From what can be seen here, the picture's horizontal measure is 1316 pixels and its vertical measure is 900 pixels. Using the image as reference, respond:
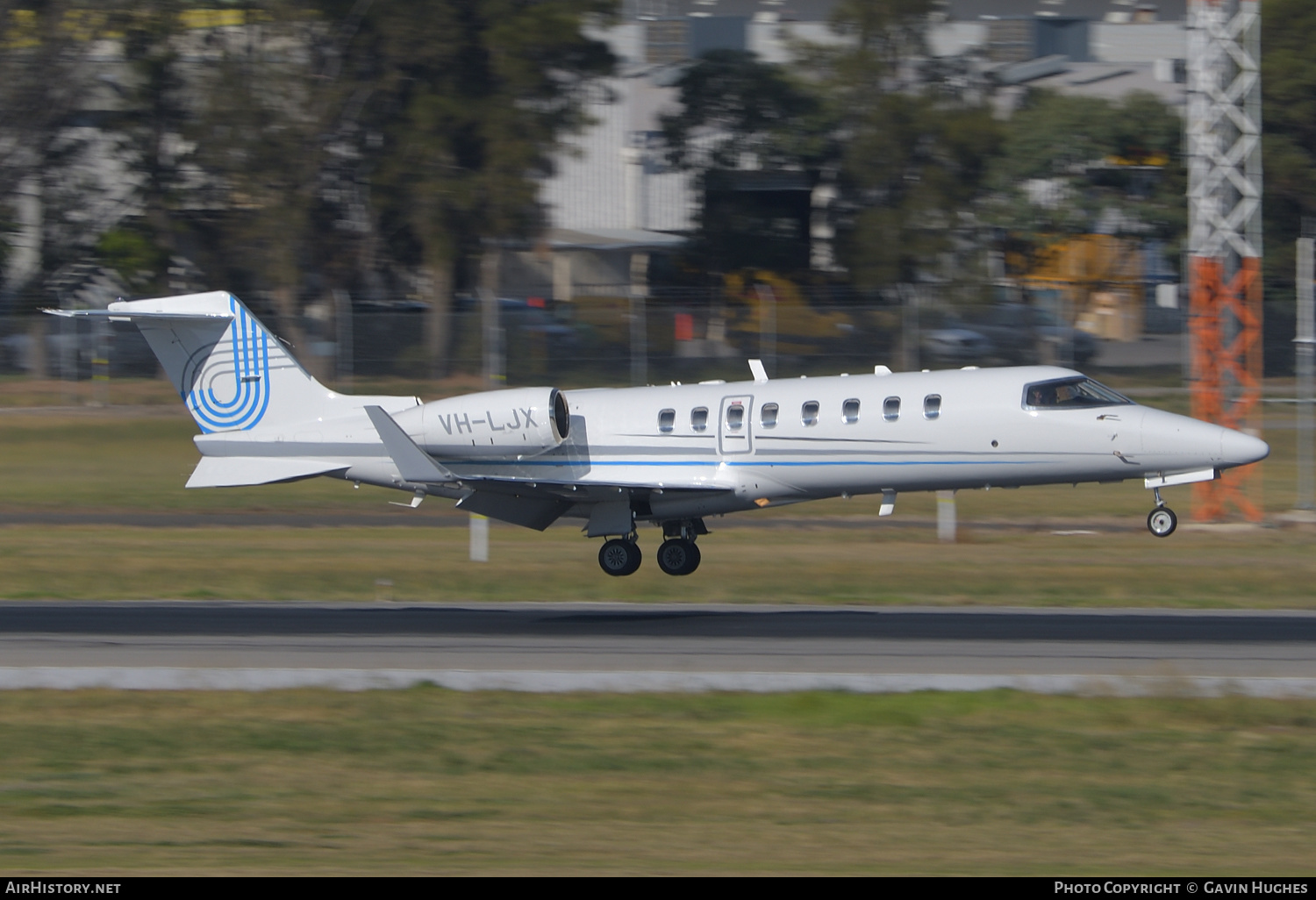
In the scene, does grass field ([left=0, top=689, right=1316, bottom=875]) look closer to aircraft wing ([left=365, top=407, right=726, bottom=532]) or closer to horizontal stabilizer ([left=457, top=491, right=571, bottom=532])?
aircraft wing ([left=365, top=407, right=726, bottom=532])

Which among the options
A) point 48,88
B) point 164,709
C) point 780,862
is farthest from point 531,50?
point 780,862

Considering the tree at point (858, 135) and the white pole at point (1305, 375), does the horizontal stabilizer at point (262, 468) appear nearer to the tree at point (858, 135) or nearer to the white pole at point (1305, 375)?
the white pole at point (1305, 375)

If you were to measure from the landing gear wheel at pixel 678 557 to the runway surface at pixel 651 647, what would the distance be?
2.68 meters

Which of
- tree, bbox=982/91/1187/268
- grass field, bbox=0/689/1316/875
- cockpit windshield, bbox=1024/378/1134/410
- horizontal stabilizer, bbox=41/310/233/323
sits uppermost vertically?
tree, bbox=982/91/1187/268

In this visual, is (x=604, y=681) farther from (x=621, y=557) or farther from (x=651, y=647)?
(x=621, y=557)

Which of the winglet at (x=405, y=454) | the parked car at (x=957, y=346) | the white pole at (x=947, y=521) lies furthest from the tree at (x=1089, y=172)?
the winglet at (x=405, y=454)

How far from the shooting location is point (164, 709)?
43.2ft

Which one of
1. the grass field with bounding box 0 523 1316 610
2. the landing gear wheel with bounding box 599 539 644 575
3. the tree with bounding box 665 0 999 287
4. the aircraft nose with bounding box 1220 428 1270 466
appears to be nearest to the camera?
the aircraft nose with bounding box 1220 428 1270 466

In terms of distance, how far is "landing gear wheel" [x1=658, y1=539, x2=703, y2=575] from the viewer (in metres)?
22.4

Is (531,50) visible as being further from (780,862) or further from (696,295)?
(780,862)

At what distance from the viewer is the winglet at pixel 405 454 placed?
2038cm

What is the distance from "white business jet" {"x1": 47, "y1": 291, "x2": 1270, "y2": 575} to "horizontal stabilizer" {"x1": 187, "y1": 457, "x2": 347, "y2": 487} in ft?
0.09

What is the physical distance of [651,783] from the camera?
10961mm

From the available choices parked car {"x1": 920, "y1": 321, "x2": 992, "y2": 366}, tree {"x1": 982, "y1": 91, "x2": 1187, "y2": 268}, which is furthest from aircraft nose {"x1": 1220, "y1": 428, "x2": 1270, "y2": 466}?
tree {"x1": 982, "y1": 91, "x2": 1187, "y2": 268}
